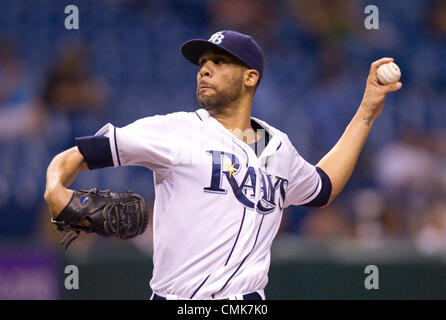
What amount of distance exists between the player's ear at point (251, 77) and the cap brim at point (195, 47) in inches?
6.2

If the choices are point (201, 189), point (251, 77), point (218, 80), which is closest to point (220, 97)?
point (218, 80)

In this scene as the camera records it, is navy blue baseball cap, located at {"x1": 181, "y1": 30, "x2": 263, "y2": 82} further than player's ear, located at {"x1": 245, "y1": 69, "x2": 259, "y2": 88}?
No

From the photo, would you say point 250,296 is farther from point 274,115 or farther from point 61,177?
point 274,115

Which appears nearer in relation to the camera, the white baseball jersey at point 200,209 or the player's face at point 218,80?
the white baseball jersey at point 200,209

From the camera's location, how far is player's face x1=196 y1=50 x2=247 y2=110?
343cm

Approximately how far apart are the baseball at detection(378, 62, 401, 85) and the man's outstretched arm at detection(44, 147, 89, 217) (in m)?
1.67

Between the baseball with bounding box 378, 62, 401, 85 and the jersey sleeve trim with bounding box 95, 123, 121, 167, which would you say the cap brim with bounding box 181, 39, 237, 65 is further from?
the baseball with bounding box 378, 62, 401, 85

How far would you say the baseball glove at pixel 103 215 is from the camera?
118 inches

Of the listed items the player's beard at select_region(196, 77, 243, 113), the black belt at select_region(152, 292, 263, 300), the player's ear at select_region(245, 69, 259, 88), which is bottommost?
the black belt at select_region(152, 292, 263, 300)

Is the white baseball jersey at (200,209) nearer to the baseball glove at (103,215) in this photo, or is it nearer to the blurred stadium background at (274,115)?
the baseball glove at (103,215)

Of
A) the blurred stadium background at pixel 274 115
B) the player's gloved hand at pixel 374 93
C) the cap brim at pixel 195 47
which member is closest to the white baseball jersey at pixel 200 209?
the cap brim at pixel 195 47

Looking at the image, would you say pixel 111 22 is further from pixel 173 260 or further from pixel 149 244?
pixel 173 260

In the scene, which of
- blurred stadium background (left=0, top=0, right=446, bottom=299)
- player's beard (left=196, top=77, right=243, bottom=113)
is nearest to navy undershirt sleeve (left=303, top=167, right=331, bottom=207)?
player's beard (left=196, top=77, right=243, bottom=113)
